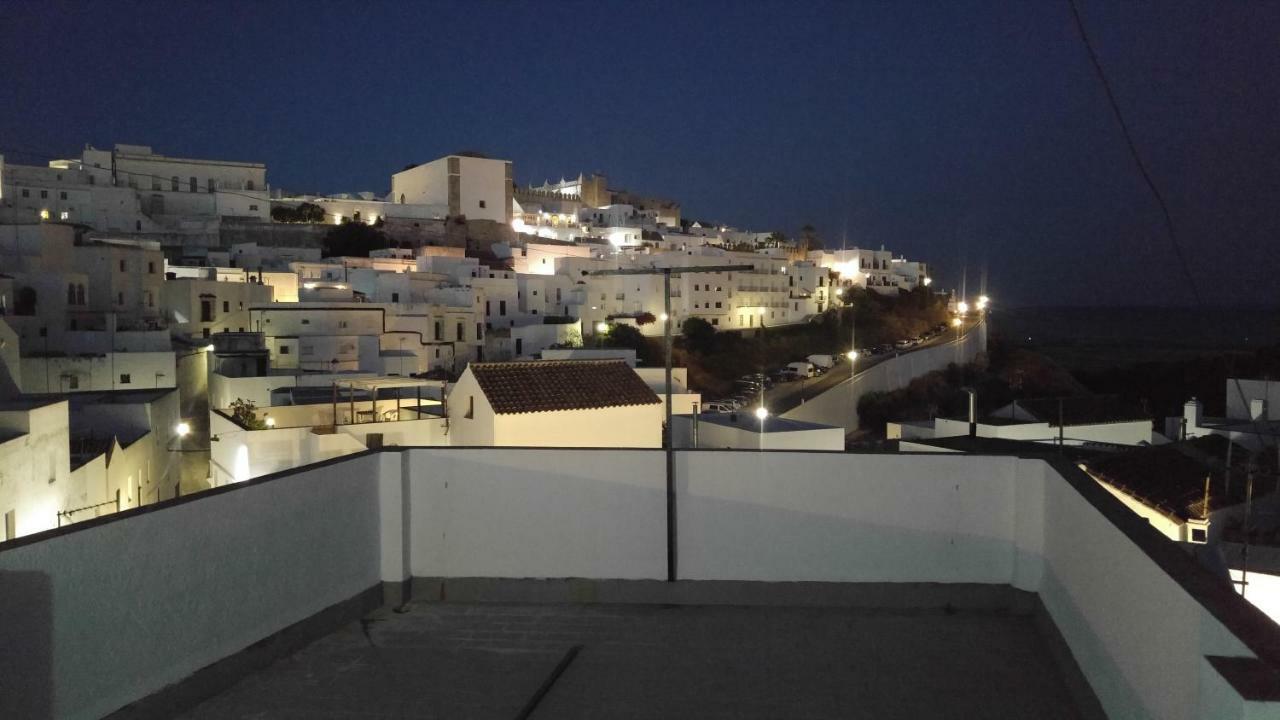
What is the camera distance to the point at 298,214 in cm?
3838

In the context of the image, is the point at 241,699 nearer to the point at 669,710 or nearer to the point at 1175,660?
the point at 669,710

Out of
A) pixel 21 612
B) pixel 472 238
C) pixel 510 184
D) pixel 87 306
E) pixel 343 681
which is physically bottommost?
pixel 343 681

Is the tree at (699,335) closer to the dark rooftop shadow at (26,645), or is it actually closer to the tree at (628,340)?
the tree at (628,340)

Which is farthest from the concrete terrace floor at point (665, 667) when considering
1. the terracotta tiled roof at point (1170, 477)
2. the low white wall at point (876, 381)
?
the low white wall at point (876, 381)

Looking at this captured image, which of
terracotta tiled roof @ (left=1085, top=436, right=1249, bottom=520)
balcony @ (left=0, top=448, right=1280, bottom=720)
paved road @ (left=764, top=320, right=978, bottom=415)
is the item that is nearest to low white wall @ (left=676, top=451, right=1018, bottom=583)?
balcony @ (left=0, top=448, right=1280, bottom=720)

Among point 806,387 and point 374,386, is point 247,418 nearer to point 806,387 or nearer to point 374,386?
point 374,386

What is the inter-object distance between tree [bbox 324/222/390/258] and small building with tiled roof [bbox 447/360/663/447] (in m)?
26.7

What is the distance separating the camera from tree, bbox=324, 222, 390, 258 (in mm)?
36031

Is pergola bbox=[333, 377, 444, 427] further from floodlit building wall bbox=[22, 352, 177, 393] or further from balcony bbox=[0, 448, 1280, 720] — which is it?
balcony bbox=[0, 448, 1280, 720]

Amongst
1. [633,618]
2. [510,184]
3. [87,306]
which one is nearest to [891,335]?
[510,184]

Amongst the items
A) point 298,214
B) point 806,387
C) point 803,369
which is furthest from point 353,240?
point 806,387

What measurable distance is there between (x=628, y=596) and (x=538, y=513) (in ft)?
1.98

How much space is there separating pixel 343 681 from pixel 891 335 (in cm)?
4261

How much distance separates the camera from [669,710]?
2.86 m
